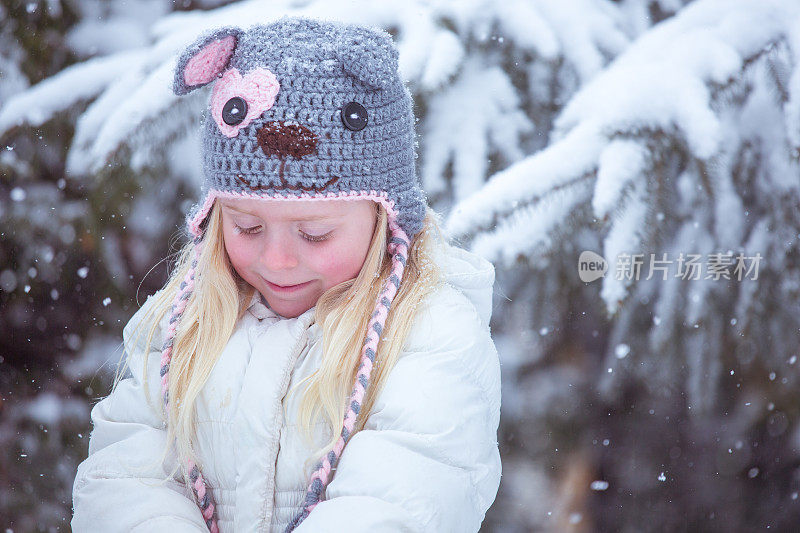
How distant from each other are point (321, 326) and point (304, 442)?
6.5 inches

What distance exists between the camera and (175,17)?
1.42 metres

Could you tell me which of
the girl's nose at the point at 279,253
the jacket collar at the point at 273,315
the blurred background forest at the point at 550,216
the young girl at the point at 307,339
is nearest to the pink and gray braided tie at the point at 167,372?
the young girl at the point at 307,339

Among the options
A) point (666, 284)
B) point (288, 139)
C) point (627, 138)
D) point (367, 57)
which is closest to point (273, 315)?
point (288, 139)

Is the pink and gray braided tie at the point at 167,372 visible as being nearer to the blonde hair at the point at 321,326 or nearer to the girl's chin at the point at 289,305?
the blonde hair at the point at 321,326

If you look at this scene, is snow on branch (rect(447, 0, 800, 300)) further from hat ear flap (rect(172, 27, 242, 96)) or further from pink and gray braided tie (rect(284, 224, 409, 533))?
hat ear flap (rect(172, 27, 242, 96))

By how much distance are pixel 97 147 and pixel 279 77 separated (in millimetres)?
651

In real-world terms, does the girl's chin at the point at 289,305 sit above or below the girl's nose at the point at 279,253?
below

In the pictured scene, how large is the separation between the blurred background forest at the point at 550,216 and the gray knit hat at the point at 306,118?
389 millimetres

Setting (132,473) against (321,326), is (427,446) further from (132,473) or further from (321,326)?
(132,473)

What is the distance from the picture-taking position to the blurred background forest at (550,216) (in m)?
1.28

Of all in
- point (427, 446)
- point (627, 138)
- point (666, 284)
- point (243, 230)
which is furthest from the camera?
point (666, 284)

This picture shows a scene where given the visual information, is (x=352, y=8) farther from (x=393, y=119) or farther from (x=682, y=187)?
(x=682, y=187)

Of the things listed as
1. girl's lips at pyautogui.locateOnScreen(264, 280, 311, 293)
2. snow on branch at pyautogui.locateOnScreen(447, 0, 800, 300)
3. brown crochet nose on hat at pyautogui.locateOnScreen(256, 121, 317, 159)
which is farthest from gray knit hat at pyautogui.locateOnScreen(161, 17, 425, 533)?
snow on branch at pyautogui.locateOnScreen(447, 0, 800, 300)

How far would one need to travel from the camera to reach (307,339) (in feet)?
3.22
